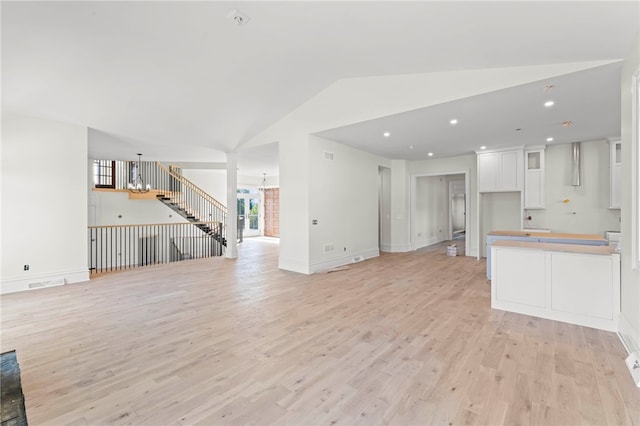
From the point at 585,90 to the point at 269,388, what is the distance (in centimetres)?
504

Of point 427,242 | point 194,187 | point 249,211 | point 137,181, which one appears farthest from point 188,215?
point 427,242

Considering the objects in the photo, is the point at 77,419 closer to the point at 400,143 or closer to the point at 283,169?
the point at 283,169

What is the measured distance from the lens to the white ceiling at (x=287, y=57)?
2.63 m

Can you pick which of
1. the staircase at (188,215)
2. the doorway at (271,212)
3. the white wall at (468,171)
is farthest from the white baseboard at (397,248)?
the doorway at (271,212)

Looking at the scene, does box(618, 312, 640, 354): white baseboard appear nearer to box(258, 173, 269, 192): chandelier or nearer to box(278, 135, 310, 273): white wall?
box(278, 135, 310, 273): white wall

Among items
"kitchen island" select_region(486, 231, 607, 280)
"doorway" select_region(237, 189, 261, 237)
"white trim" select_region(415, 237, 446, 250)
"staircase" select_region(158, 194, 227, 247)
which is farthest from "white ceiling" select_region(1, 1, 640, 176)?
"doorway" select_region(237, 189, 261, 237)

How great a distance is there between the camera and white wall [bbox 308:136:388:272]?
623 centimetres

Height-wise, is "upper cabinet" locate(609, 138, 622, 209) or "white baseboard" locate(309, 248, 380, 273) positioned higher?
"upper cabinet" locate(609, 138, 622, 209)

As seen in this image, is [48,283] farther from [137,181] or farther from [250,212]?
[250,212]

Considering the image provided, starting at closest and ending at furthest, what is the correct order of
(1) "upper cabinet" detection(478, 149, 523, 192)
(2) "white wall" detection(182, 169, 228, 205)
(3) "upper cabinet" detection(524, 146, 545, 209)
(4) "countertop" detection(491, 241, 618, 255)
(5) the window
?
(4) "countertop" detection(491, 241, 618, 255)
(3) "upper cabinet" detection(524, 146, 545, 209)
(1) "upper cabinet" detection(478, 149, 523, 192)
(5) the window
(2) "white wall" detection(182, 169, 228, 205)

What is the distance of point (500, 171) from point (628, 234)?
4.74m

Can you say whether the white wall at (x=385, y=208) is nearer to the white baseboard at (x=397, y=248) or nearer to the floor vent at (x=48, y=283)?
the white baseboard at (x=397, y=248)

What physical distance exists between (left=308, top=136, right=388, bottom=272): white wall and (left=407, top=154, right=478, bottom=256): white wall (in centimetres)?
171

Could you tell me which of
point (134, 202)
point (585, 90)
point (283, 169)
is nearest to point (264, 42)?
point (283, 169)
